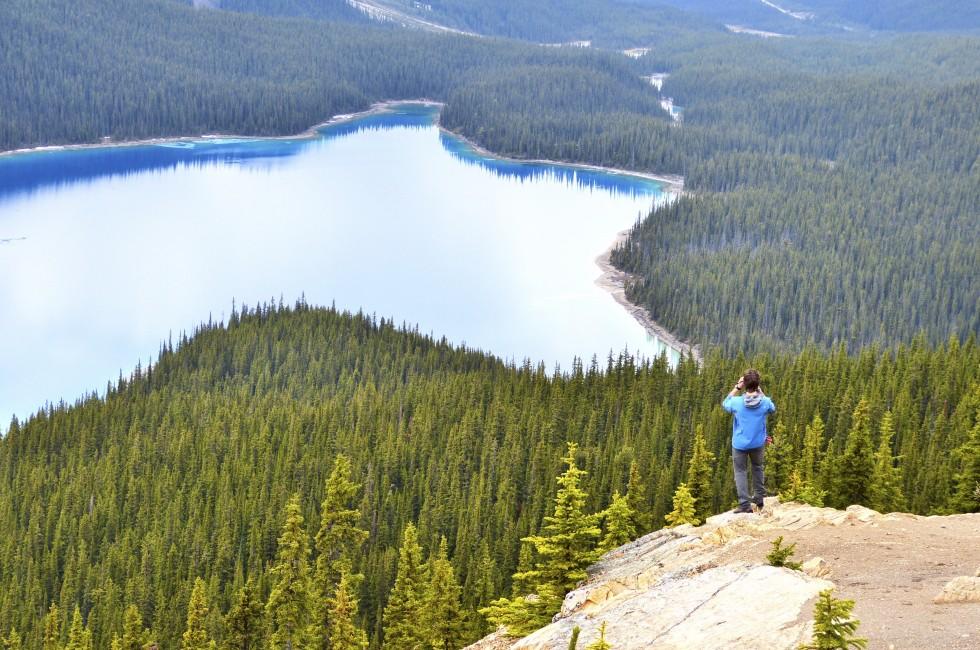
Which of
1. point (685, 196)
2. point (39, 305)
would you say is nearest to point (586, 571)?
point (39, 305)

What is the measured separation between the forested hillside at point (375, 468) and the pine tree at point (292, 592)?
0.19m

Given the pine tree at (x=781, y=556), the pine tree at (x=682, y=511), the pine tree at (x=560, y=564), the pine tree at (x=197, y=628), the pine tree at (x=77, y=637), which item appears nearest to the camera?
the pine tree at (x=781, y=556)

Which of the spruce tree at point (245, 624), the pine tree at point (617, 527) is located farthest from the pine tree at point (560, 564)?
the spruce tree at point (245, 624)

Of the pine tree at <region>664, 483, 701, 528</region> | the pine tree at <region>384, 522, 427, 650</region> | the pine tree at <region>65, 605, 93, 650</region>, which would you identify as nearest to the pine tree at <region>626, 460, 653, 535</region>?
the pine tree at <region>384, 522, 427, 650</region>

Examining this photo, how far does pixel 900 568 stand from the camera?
2744cm

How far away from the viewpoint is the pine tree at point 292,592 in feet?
178

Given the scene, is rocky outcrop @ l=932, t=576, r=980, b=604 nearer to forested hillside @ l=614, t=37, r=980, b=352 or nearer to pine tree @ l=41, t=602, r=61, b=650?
pine tree @ l=41, t=602, r=61, b=650

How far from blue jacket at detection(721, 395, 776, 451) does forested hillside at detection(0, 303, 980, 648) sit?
13464mm

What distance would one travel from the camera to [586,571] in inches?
1319

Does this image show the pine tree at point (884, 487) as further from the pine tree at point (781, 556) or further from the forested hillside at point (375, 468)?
the pine tree at point (781, 556)

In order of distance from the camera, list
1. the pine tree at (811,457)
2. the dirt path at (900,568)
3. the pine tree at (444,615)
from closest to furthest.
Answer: the dirt path at (900,568) < the pine tree at (444,615) < the pine tree at (811,457)

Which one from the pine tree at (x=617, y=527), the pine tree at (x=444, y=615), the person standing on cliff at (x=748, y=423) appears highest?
the person standing on cliff at (x=748, y=423)

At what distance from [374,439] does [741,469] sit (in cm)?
5323

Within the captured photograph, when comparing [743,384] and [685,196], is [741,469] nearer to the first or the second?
[743,384]
